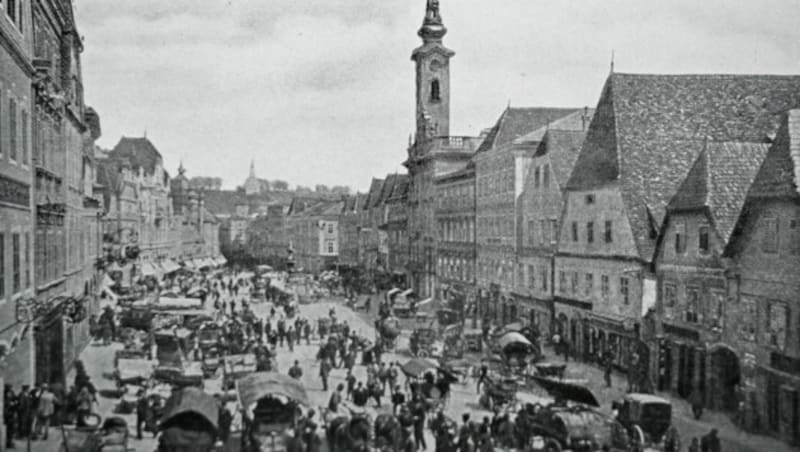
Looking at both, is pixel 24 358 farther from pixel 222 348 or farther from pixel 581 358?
pixel 581 358

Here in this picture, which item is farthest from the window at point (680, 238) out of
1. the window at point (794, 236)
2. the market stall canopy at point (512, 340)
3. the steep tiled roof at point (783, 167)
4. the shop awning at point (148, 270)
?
the shop awning at point (148, 270)

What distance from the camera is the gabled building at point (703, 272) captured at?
28812 mm

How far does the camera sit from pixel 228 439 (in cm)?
2214

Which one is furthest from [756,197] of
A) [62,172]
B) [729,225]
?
[62,172]

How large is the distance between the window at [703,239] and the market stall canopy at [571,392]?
29.1 feet

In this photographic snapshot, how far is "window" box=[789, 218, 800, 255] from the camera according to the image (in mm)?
23188

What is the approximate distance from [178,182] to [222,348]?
9704 centimetres

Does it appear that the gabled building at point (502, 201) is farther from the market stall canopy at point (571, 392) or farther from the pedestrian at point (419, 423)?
the pedestrian at point (419, 423)

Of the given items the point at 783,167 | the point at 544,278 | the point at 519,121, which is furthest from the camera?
the point at 519,121

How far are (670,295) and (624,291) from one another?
12.2ft

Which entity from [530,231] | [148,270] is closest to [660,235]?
[530,231]

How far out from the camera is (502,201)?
176 ft

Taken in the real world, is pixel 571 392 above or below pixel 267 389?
below

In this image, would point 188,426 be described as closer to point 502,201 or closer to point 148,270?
point 502,201
